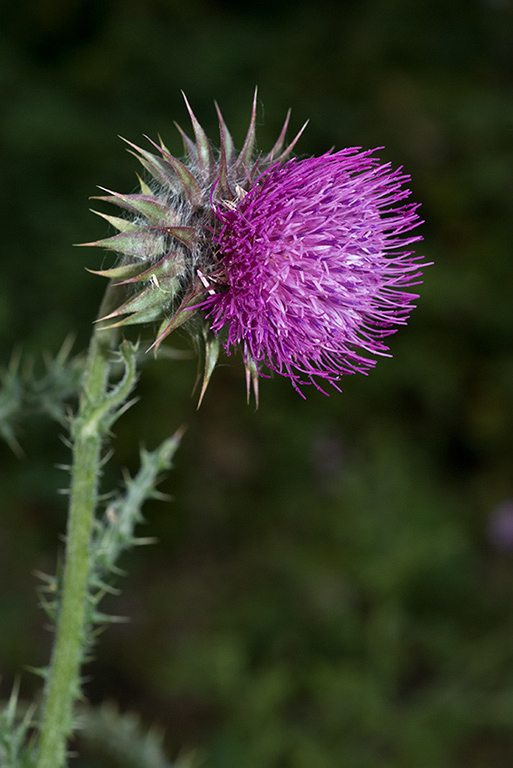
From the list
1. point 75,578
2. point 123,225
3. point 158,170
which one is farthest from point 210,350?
point 75,578

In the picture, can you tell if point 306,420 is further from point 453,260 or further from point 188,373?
point 453,260

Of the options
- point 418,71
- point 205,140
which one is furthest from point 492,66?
point 205,140

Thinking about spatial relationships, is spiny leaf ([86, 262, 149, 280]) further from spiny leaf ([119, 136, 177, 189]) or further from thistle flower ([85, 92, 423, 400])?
spiny leaf ([119, 136, 177, 189])

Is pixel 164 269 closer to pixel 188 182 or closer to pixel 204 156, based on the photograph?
pixel 188 182

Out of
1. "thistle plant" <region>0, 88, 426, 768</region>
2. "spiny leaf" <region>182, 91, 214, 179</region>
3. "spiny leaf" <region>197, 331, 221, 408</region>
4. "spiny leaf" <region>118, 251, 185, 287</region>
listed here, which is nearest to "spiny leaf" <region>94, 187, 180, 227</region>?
"thistle plant" <region>0, 88, 426, 768</region>

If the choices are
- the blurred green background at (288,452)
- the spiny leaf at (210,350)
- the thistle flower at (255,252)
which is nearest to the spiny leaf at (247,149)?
the thistle flower at (255,252)

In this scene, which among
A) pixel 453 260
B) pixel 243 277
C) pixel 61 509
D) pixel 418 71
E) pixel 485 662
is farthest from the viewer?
pixel 418 71

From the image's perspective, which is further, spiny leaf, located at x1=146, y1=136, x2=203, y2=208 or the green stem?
the green stem
